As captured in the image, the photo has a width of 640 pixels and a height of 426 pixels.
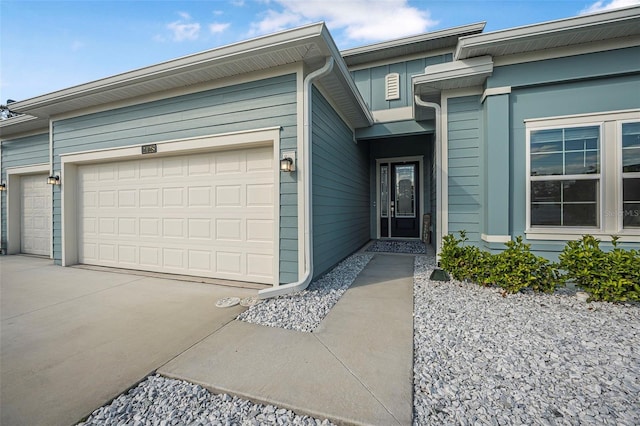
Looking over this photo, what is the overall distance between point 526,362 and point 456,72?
3.73 metres

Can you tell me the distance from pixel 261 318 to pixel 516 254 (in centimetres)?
317

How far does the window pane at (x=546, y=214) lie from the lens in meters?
3.69

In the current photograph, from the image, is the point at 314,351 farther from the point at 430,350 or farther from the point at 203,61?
the point at 203,61

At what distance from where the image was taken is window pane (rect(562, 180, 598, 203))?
356 cm

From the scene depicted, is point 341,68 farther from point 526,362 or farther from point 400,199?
point 400,199

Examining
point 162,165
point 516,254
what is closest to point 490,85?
point 516,254

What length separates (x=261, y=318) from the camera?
2.82 m

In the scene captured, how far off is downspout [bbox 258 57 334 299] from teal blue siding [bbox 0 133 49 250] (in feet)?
21.9

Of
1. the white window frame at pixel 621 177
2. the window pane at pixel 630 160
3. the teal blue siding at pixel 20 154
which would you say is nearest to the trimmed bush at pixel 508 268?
the white window frame at pixel 621 177

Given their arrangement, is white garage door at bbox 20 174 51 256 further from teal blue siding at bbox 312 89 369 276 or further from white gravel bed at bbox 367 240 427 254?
white gravel bed at bbox 367 240 427 254

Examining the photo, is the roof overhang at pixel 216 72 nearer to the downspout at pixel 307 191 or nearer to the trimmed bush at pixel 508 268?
the downspout at pixel 307 191

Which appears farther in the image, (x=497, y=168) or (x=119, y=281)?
(x=119, y=281)

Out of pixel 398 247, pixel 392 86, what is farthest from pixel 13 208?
pixel 392 86

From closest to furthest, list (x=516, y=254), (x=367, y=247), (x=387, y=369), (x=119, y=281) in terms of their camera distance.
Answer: (x=387, y=369), (x=516, y=254), (x=119, y=281), (x=367, y=247)
